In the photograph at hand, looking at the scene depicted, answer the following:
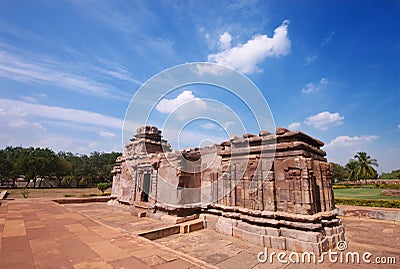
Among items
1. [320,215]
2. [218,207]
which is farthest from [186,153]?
[320,215]

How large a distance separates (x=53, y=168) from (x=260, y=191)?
165 ft

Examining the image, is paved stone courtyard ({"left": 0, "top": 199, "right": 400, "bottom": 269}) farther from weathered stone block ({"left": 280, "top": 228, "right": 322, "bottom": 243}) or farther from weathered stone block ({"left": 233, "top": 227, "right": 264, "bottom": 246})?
weathered stone block ({"left": 280, "top": 228, "right": 322, "bottom": 243})

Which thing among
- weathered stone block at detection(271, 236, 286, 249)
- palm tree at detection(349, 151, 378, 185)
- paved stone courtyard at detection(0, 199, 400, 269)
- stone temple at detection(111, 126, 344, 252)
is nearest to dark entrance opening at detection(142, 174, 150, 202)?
stone temple at detection(111, 126, 344, 252)

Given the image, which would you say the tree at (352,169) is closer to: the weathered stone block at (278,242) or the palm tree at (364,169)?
the palm tree at (364,169)

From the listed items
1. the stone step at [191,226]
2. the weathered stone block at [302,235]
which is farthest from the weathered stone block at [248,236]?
the stone step at [191,226]

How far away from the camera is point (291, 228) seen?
639 centimetres

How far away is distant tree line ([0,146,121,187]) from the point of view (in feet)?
140

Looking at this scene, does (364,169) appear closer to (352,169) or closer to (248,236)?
(352,169)

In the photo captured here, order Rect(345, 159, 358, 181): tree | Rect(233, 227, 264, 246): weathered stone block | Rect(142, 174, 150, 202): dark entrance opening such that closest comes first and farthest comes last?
Rect(233, 227, 264, 246): weathered stone block
Rect(142, 174, 150, 202): dark entrance opening
Rect(345, 159, 358, 181): tree

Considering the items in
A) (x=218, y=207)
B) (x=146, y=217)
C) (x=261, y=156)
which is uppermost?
(x=261, y=156)

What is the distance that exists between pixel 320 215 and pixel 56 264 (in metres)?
6.68

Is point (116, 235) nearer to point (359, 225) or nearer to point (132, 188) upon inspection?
point (132, 188)

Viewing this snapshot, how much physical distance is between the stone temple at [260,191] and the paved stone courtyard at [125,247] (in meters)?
0.66

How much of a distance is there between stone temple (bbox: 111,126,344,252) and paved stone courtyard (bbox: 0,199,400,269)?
664 millimetres
